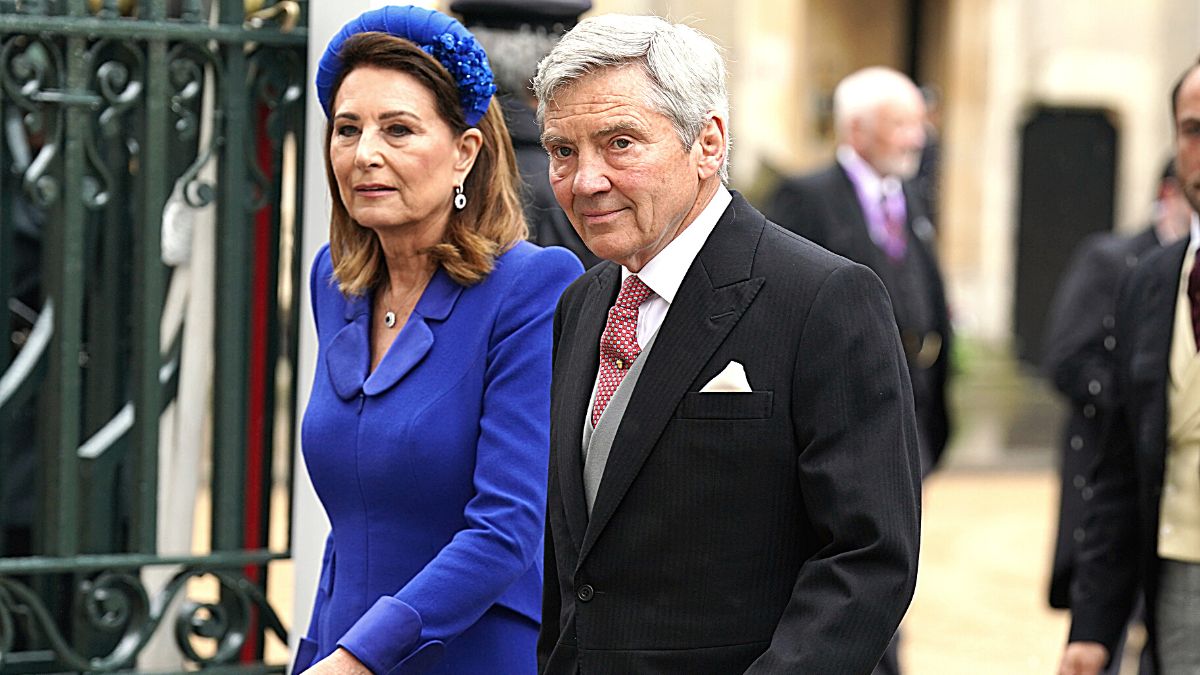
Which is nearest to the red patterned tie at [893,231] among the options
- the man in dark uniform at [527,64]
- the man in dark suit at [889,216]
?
the man in dark suit at [889,216]

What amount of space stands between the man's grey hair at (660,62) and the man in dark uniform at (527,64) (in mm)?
1987

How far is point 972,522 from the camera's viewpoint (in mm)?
12648

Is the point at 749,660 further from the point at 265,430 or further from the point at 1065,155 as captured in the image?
the point at 1065,155

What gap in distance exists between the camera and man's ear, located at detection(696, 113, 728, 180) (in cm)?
294

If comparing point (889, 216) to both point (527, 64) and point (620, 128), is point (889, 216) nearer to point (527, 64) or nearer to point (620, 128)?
point (527, 64)

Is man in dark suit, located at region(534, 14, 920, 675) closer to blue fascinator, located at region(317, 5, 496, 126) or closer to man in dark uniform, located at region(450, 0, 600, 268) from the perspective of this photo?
blue fascinator, located at region(317, 5, 496, 126)

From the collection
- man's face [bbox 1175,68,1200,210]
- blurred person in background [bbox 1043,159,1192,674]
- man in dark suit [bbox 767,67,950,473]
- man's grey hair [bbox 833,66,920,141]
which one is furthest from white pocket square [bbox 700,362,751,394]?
man's grey hair [bbox 833,66,920,141]

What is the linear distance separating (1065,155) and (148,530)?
1744 centimetres

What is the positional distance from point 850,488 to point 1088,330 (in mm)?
4836

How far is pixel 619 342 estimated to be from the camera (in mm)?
3023

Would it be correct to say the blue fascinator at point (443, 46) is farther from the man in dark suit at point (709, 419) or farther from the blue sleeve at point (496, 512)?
the man in dark suit at point (709, 419)

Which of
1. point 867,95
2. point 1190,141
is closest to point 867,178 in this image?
point 867,95

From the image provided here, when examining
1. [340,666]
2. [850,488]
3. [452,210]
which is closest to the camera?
[850,488]

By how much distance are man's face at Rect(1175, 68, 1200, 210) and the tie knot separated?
1537 millimetres
